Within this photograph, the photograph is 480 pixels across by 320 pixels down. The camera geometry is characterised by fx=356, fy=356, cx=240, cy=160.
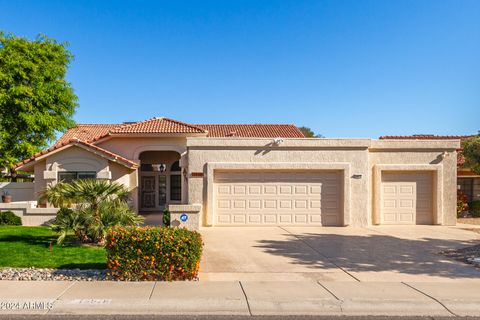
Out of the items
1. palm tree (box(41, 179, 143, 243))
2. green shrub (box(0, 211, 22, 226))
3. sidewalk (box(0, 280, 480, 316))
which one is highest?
palm tree (box(41, 179, 143, 243))

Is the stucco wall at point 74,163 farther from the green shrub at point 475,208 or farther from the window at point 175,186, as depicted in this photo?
the green shrub at point 475,208

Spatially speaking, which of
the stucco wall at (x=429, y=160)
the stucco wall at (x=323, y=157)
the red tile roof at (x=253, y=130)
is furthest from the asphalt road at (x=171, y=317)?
the red tile roof at (x=253, y=130)

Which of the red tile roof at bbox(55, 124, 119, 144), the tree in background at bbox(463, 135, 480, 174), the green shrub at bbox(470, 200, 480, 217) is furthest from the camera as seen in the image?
the red tile roof at bbox(55, 124, 119, 144)

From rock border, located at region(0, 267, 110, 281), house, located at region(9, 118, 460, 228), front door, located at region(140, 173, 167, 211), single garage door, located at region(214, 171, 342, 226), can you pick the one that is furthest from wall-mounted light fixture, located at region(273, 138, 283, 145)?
front door, located at region(140, 173, 167, 211)

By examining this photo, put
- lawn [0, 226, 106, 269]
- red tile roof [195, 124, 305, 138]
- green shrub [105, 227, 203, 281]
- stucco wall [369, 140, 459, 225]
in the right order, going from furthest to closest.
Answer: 1. red tile roof [195, 124, 305, 138]
2. stucco wall [369, 140, 459, 225]
3. lawn [0, 226, 106, 269]
4. green shrub [105, 227, 203, 281]

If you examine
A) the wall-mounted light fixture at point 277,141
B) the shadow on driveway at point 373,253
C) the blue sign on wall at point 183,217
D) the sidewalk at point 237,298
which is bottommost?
the shadow on driveway at point 373,253

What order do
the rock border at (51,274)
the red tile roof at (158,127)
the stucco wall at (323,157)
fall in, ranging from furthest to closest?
the red tile roof at (158,127)
the stucco wall at (323,157)
the rock border at (51,274)

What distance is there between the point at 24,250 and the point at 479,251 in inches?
498

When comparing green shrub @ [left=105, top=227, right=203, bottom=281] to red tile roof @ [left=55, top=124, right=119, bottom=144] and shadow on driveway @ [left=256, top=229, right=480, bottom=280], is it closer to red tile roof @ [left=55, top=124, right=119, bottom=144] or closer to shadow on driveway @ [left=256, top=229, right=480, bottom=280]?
shadow on driveway @ [left=256, top=229, right=480, bottom=280]

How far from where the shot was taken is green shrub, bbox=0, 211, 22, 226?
14.6 meters

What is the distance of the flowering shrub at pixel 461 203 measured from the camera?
19398 mm

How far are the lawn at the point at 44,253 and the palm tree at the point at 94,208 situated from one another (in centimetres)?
56

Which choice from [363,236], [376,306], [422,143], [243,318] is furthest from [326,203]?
[243,318]

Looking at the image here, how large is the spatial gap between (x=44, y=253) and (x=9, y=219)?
6.79 m
